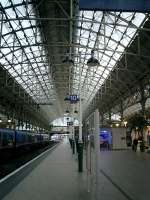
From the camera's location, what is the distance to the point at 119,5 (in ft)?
22.6

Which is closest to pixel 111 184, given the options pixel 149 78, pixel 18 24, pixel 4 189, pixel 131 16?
pixel 4 189

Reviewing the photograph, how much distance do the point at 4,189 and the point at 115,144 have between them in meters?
40.2

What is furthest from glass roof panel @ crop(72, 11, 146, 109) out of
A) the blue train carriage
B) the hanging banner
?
the hanging banner

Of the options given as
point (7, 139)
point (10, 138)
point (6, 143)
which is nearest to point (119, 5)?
point (6, 143)

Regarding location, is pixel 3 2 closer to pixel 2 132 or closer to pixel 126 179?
pixel 2 132

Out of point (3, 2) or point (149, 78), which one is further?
point (149, 78)

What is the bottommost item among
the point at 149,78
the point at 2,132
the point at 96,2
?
the point at 2,132

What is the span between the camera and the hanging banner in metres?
6.80

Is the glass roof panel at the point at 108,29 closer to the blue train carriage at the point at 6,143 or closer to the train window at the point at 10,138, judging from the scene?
the blue train carriage at the point at 6,143

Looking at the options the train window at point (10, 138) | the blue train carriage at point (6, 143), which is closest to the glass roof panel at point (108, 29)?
the blue train carriage at point (6, 143)

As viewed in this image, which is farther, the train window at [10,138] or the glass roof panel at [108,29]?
the train window at [10,138]

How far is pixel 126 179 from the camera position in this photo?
1454 centimetres

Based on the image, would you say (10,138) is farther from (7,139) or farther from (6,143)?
(6,143)

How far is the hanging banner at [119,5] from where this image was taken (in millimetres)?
6805
